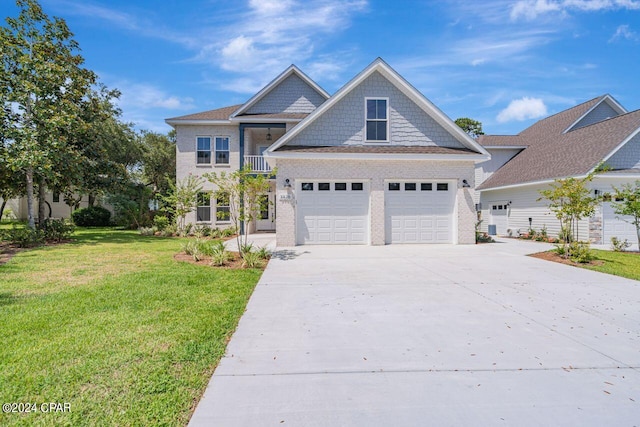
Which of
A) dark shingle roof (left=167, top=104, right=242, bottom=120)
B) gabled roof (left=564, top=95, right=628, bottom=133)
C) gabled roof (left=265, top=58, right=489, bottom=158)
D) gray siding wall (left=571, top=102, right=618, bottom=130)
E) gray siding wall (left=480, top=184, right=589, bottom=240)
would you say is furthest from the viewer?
gray siding wall (left=571, top=102, right=618, bottom=130)

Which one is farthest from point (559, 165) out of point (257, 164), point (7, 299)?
point (7, 299)

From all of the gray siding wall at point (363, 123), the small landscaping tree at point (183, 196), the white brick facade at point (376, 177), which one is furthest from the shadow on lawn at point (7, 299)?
the small landscaping tree at point (183, 196)

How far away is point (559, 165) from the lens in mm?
15469

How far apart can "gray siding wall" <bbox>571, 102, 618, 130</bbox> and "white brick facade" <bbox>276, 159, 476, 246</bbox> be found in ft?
44.1

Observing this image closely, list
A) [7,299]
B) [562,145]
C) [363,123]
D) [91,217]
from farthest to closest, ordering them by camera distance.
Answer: [91,217] → [562,145] → [363,123] → [7,299]

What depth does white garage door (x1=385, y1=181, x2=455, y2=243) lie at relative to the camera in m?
12.8

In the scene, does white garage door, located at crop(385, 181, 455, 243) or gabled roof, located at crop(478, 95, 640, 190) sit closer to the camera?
white garage door, located at crop(385, 181, 455, 243)

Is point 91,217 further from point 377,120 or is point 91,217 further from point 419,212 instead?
point 419,212

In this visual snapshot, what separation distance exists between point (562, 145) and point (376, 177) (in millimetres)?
12192

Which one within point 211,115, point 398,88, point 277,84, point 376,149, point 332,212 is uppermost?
point 277,84

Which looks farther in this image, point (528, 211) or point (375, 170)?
point (528, 211)

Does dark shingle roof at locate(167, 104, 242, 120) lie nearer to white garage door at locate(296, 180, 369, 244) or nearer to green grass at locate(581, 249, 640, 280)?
white garage door at locate(296, 180, 369, 244)

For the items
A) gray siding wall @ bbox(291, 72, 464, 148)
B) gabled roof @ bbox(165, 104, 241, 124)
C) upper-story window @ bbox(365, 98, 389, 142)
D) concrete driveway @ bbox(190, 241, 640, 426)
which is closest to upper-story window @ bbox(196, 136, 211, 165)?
gabled roof @ bbox(165, 104, 241, 124)

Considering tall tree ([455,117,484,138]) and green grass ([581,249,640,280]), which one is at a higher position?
tall tree ([455,117,484,138])
